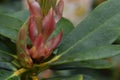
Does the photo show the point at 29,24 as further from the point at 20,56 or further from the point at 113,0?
the point at 113,0

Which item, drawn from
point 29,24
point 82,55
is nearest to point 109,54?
point 82,55

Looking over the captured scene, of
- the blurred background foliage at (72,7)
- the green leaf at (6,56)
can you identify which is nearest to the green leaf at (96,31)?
the green leaf at (6,56)

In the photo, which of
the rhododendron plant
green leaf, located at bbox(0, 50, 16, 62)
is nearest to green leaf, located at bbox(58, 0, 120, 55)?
the rhododendron plant

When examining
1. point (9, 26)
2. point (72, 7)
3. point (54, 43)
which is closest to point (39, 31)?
point (54, 43)

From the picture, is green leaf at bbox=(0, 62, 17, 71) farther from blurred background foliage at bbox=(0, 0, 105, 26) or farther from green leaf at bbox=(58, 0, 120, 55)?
blurred background foliage at bbox=(0, 0, 105, 26)

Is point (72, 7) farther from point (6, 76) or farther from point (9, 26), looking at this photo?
point (6, 76)

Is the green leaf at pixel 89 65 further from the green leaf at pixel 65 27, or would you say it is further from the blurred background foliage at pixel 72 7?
the blurred background foliage at pixel 72 7
